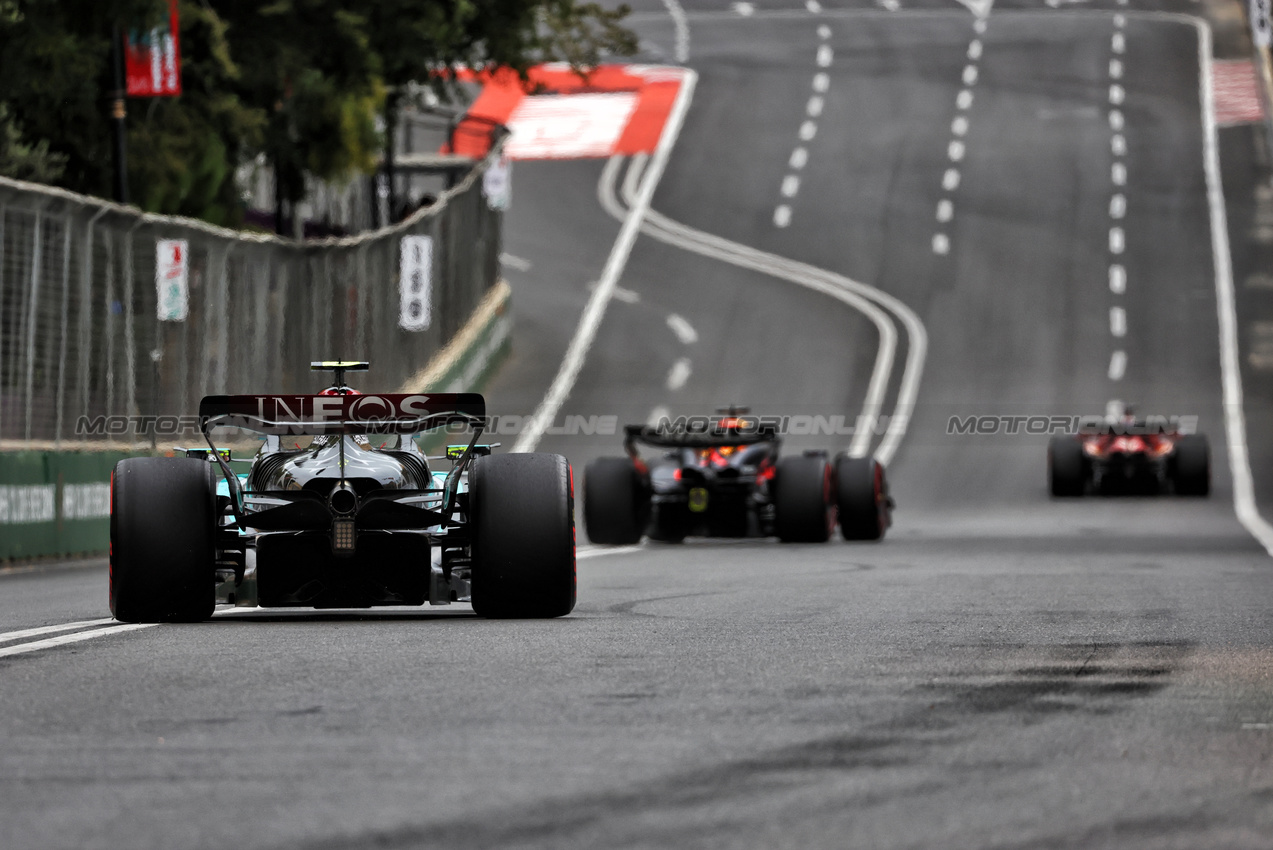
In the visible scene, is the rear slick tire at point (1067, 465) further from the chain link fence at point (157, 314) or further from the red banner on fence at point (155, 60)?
the red banner on fence at point (155, 60)

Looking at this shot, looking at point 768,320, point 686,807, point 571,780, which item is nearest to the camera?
point 686,807

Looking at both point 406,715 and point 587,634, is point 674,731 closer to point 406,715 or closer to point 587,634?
point 406,715

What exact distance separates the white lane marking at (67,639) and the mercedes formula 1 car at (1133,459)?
22.2 m

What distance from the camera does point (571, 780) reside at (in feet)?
21.2

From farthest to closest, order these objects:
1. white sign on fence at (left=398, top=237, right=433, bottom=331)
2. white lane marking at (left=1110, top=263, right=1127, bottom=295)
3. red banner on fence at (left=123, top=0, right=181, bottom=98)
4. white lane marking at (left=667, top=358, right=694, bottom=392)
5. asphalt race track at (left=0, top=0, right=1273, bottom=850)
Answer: white lane marking at (left=1110, top=263, right=1127, bottom=295) → white lane marking at (left=667, top=358, right=694, bottom=392) → white sign on fence at (left=398, top=237, right=433, bottom=331) → red banner on fence at (left=123, top=0, right=181, bottom=98) → asphalt race track at (left=0, top=0, right=1273, bottom=850)

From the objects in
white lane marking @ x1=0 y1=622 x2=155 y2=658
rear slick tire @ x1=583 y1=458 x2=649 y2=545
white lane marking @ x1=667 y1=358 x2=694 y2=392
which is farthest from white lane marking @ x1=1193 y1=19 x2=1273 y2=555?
white lane marking @ x1=0 y1=622 x2=155 y2=658

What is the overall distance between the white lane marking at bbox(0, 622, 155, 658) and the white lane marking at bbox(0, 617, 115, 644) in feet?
0.67

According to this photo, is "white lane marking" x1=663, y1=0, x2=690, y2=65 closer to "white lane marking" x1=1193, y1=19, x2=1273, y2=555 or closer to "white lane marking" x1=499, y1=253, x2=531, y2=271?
"white lane marking" x1=1193, y1=19, x2=1273, y2=555

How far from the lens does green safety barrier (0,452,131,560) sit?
19312 millimetres

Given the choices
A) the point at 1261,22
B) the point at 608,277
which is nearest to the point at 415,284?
the point at 608,277

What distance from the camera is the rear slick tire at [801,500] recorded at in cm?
2200

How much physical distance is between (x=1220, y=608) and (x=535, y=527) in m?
4.07

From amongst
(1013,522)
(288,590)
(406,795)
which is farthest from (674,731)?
(1013,522)

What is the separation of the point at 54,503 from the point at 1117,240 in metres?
35.7
